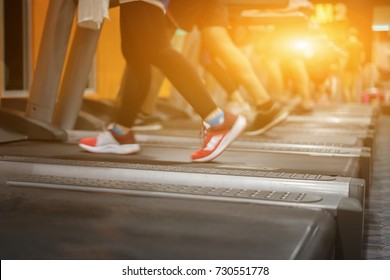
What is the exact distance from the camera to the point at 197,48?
217 inches

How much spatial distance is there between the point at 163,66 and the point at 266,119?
138 centimetres

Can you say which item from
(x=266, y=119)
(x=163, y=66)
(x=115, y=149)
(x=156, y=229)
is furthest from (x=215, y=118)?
(x=266, y=119)

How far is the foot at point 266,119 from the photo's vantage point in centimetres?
340

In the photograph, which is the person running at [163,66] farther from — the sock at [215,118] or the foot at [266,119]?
the foot at [266,119]

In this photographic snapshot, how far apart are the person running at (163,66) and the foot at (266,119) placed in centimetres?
122

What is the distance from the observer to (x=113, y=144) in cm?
246

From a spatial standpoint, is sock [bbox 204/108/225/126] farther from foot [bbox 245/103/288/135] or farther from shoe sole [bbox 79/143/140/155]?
foot [bbox 245/103/288/135]

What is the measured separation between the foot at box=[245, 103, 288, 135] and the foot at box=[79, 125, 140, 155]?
3.70ft

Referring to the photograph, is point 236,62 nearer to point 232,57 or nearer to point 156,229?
point 232,57

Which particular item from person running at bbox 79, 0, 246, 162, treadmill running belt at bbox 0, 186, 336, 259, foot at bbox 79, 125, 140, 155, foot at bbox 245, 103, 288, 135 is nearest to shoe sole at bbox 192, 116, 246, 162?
person running at bbox 79, 0, 246, 162

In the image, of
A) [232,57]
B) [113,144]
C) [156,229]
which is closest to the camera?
[156,229]

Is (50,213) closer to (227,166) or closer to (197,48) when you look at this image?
(227,166)

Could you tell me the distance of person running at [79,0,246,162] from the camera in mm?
2100
